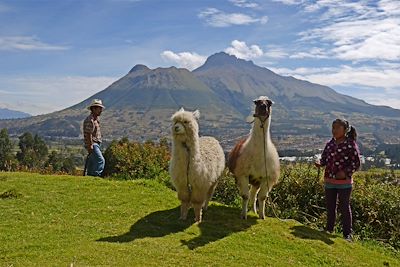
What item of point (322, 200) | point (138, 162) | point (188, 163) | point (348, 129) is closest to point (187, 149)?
point (188, 163)

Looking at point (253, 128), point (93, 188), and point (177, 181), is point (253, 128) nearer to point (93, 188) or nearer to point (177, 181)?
point (177, 181)

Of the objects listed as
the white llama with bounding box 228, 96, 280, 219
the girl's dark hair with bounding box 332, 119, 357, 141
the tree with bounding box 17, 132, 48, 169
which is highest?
the girl's dark hair with bounding box 332, 119, 357, 141

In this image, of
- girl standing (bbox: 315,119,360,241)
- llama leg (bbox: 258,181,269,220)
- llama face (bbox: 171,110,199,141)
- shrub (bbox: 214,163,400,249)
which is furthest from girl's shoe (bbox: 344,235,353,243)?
llama face (bbox: 171,110,199,141)

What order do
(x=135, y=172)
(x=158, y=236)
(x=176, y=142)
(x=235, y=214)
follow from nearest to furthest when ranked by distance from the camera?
1. (x=158, y=236)
2. (x=176, y=142)
3. (x=235, y=214)
4. (x=135, y=172)

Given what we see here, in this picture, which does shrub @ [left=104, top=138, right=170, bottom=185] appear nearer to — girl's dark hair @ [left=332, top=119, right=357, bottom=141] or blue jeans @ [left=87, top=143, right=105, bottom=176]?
blue jeans @ [left=87, top=143, right=105, bottom=176]

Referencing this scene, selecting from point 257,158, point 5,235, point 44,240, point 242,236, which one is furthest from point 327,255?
point 5,235

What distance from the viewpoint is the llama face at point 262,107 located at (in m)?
9.65

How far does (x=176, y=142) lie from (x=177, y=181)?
0.83 meters

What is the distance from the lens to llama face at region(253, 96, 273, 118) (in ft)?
31.7

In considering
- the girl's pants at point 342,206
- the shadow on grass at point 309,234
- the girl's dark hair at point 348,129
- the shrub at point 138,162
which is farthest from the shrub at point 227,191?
the girl's dark hair at point 348,129

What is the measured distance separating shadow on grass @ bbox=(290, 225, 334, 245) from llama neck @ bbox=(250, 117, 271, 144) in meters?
2.09

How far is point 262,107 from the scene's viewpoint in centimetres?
962

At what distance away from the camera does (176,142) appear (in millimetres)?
9578

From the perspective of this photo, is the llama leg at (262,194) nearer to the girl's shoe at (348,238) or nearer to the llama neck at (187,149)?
the llama neck at (187,149)
